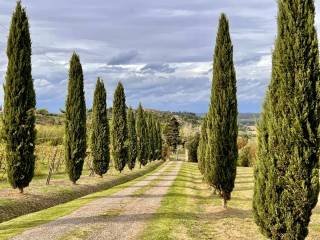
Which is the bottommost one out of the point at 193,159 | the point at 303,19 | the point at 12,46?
the point at 193,159

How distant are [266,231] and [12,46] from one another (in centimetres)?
1881

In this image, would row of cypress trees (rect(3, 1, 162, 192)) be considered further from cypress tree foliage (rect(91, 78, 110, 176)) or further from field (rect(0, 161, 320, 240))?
field (rect(0, 161, 320, 240))

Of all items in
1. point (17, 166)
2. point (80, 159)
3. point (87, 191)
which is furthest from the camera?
point (80, 159)

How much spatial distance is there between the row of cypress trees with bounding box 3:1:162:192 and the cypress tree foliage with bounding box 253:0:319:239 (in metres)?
15.7

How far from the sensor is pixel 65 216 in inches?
674

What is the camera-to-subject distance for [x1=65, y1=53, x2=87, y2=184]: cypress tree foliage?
31.9 meters

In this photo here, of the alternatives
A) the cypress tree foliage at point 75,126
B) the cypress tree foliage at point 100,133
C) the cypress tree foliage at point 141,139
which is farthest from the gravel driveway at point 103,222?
the cypress tree foliage at point 141,139

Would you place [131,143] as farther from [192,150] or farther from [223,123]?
[192,150]

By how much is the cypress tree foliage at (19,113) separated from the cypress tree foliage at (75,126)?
23.9 ft

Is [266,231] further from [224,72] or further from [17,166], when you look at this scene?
[17,166]

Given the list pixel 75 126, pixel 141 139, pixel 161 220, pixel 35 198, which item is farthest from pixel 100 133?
pixel 141 139

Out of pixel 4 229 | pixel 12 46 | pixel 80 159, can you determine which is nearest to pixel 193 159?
pixel 80 159

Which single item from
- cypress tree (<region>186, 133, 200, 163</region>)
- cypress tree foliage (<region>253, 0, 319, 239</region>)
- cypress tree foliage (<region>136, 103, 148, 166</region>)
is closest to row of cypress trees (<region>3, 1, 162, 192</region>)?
cypress tree foliage (<region>136, 103, 148, 166</region>)

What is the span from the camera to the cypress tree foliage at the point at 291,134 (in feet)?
36.8
